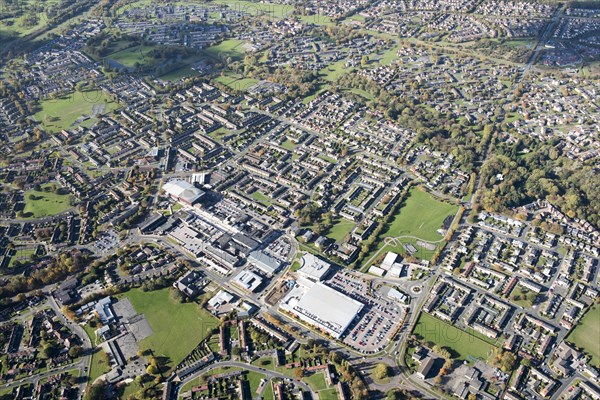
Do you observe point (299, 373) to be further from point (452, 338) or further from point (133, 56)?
point (133, 56)

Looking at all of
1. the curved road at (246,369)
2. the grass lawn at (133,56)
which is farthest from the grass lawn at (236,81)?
the curved road at (246,369)

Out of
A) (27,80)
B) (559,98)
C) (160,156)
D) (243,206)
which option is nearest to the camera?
(243,206)

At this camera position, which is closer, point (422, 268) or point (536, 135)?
point (422, 268)

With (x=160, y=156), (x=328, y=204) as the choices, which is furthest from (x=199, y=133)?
(x=328, y=204)

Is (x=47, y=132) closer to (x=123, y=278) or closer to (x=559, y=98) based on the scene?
(x=123, y=278)

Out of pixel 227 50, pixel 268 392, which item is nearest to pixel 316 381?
pixel 268 392

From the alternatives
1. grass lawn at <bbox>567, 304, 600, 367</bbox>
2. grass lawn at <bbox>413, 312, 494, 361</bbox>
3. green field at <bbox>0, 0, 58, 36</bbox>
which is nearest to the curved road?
grass lawn at <bbox>413, 312, 494, 361</bbox>
